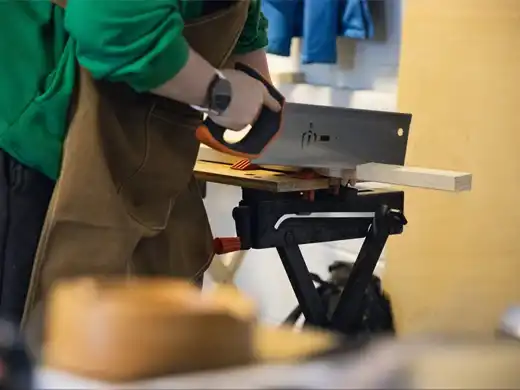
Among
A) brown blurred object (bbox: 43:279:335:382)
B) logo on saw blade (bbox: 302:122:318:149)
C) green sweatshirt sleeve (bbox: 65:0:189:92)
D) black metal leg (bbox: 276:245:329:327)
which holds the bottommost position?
black metal leg (bbox: 276:245:329:327)

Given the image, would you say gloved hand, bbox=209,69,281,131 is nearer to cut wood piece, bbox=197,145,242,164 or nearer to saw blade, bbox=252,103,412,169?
saw blade, bbox=252,103,412,169

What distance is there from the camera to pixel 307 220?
108 centimetres

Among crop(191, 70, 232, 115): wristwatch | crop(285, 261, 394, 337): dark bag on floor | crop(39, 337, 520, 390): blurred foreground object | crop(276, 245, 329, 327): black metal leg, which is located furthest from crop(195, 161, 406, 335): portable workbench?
crop(39, 337, 520, 390): blurred foreground object

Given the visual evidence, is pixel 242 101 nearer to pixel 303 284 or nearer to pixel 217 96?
pixel 217 96

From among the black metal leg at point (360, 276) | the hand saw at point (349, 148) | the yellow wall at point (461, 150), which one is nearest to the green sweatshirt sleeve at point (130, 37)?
the hand saw at point (349, 148)

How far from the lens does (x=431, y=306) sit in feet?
5.00

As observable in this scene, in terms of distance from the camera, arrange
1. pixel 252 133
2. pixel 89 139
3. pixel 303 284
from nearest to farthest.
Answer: pixel 89 139 → pixel 252 133 → pixel 303 284

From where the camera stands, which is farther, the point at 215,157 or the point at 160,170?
the point at 215,157

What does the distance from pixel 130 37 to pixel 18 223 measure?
266 mm

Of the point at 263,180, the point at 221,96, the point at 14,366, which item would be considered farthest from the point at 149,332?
the point at 263,180

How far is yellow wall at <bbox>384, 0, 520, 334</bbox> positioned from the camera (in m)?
1.43

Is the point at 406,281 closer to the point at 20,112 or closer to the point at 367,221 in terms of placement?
the point at 367,221

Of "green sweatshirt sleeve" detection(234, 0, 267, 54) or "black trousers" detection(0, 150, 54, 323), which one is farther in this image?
"green sweatshirt sleeve" detection(234, 0, 267, 54)

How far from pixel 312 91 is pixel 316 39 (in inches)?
9.6
